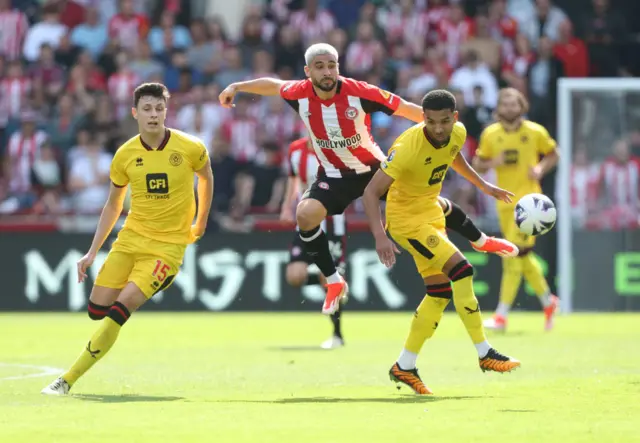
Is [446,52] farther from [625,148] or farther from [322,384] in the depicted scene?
[322,384]

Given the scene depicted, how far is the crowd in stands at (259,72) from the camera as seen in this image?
65.6ft

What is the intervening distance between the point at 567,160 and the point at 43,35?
359 inches

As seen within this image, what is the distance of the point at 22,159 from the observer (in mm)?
20469

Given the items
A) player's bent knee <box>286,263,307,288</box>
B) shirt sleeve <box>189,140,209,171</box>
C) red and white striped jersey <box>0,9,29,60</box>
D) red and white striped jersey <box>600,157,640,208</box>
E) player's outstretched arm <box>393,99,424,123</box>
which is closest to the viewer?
shirt sleeve <box>189,140,209,171</box>

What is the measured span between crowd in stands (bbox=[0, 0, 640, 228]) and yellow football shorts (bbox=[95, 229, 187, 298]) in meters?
9.82

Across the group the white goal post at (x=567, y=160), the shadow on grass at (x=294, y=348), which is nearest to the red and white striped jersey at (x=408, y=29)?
the white goal post at (x=567, y=160)

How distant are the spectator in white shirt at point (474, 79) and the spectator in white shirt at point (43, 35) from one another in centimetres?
680

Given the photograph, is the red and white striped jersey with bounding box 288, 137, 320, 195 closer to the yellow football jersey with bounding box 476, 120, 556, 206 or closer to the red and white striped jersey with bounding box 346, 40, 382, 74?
the yellow football jersey with bounding box 476, 120, 556, 206

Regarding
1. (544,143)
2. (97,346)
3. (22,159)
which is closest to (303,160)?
(544,143)

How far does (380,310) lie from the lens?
64.1ft

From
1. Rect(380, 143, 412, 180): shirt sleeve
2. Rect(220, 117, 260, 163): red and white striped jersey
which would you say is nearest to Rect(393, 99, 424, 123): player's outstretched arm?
Rect(380, 143, 412, 180): shirt sleeve

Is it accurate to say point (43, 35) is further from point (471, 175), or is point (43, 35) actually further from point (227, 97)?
point (471, 175)

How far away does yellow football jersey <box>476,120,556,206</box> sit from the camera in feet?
51.2

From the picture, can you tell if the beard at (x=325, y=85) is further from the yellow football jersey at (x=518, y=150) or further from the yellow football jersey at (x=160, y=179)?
the yellow football jersey at (x=518, y=150)
